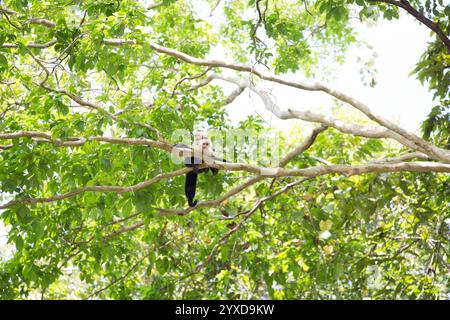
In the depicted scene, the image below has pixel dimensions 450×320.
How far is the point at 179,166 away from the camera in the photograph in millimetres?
6492

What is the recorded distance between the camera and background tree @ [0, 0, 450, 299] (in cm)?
569

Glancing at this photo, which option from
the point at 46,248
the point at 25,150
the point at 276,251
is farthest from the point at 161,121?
the point at 276,251

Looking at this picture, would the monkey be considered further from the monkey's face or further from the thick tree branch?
the thick tree branch

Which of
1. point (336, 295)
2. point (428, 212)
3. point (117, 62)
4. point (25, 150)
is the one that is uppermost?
point (117, 62)

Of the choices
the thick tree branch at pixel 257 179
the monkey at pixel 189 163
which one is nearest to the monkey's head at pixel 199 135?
the monkey at pixel 189 163

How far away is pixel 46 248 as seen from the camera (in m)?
7.34

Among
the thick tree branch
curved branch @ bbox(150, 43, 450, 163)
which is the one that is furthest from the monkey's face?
curved branch @ bbox(150, 43, 450, 163)

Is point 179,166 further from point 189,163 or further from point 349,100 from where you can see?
point 349,100

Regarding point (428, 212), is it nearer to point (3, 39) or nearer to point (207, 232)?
point (207, 232)

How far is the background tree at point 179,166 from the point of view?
5688mm

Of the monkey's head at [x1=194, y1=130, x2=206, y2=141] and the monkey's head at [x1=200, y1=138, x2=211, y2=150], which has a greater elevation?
the monkey's head at [x1=194, y1=130, x2=206, y2=141]

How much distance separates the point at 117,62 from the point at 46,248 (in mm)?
2697

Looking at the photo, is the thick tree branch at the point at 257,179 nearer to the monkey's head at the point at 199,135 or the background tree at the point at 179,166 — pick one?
the background tree at the point at 179,166

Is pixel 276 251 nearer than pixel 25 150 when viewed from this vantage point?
No
